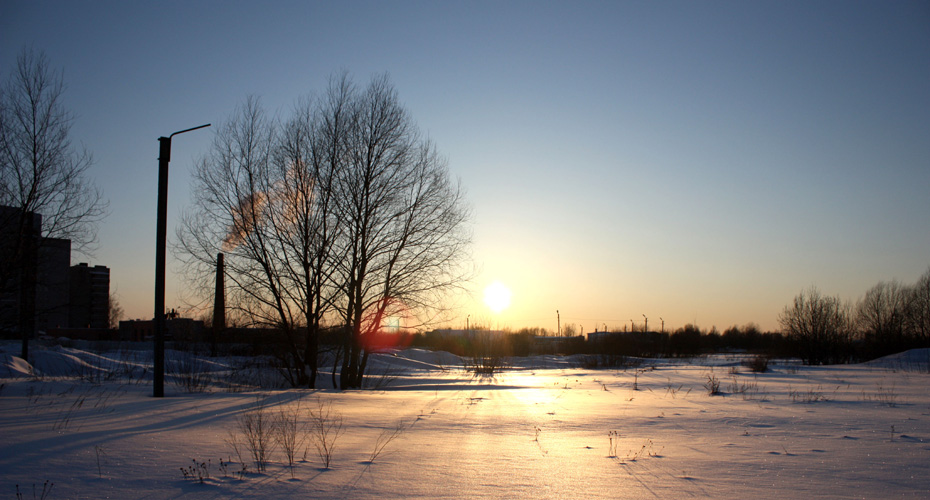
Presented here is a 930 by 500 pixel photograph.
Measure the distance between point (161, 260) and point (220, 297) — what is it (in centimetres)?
574

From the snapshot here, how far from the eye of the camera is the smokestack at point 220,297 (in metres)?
15.6

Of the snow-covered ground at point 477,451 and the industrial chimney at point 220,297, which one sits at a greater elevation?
the industrial chimney at point 220,297

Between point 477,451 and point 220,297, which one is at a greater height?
point 220,297

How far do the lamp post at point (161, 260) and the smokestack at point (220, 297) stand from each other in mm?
4990

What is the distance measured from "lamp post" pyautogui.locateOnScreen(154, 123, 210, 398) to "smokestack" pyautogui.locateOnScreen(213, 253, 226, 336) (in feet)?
16.4

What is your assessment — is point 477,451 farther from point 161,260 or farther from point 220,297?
point 220,297

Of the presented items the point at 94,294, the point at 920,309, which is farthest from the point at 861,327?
the point at 94,294

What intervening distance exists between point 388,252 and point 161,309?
7.45m

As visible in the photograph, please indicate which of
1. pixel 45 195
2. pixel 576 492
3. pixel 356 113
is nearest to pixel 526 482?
pixel 576 492

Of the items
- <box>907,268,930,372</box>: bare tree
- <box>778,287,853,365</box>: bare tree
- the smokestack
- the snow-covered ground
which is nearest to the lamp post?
the snow-covered ground

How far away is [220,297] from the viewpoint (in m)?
16.1

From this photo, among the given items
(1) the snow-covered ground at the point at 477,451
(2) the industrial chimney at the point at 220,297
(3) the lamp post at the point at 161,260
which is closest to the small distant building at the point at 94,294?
(2) the industrial chimney at the point at 220,297

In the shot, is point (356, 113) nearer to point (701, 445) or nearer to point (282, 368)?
Answer: point (282, 368)

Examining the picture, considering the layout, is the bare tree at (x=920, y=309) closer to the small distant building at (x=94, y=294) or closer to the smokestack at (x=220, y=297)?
the smokestack at (x=220, y=297)
